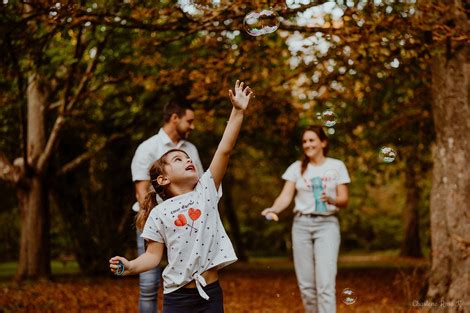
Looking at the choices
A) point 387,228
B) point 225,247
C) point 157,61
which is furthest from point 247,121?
point 387,228

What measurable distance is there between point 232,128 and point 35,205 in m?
9.69

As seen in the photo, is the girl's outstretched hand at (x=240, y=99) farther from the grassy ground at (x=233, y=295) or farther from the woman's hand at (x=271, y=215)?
the grassy ground at (x=233, y=295)

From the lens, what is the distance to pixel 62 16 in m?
6.28

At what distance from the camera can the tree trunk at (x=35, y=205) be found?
1239 cm

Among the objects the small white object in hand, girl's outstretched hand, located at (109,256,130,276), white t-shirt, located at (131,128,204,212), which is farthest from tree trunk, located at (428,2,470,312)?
girl's outstretched hand, located at (109,256,130,276)

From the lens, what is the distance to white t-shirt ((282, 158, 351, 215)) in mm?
5738

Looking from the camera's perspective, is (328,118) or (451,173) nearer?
(328,118)

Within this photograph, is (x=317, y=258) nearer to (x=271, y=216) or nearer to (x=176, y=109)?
(x=271, y=216)

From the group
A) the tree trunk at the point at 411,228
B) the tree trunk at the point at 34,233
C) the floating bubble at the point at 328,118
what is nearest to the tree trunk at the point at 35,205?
the tree trunk at the point at 34,233

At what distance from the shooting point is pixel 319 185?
5820mm

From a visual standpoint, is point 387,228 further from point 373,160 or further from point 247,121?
point 247,121

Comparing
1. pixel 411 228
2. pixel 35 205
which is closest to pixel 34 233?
pixel 35 205

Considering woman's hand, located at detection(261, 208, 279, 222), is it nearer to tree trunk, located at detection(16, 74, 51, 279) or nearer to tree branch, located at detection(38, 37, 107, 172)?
tree branch, located at detection(38, 37, 107, 172)

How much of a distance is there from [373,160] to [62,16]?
34.1 feet
